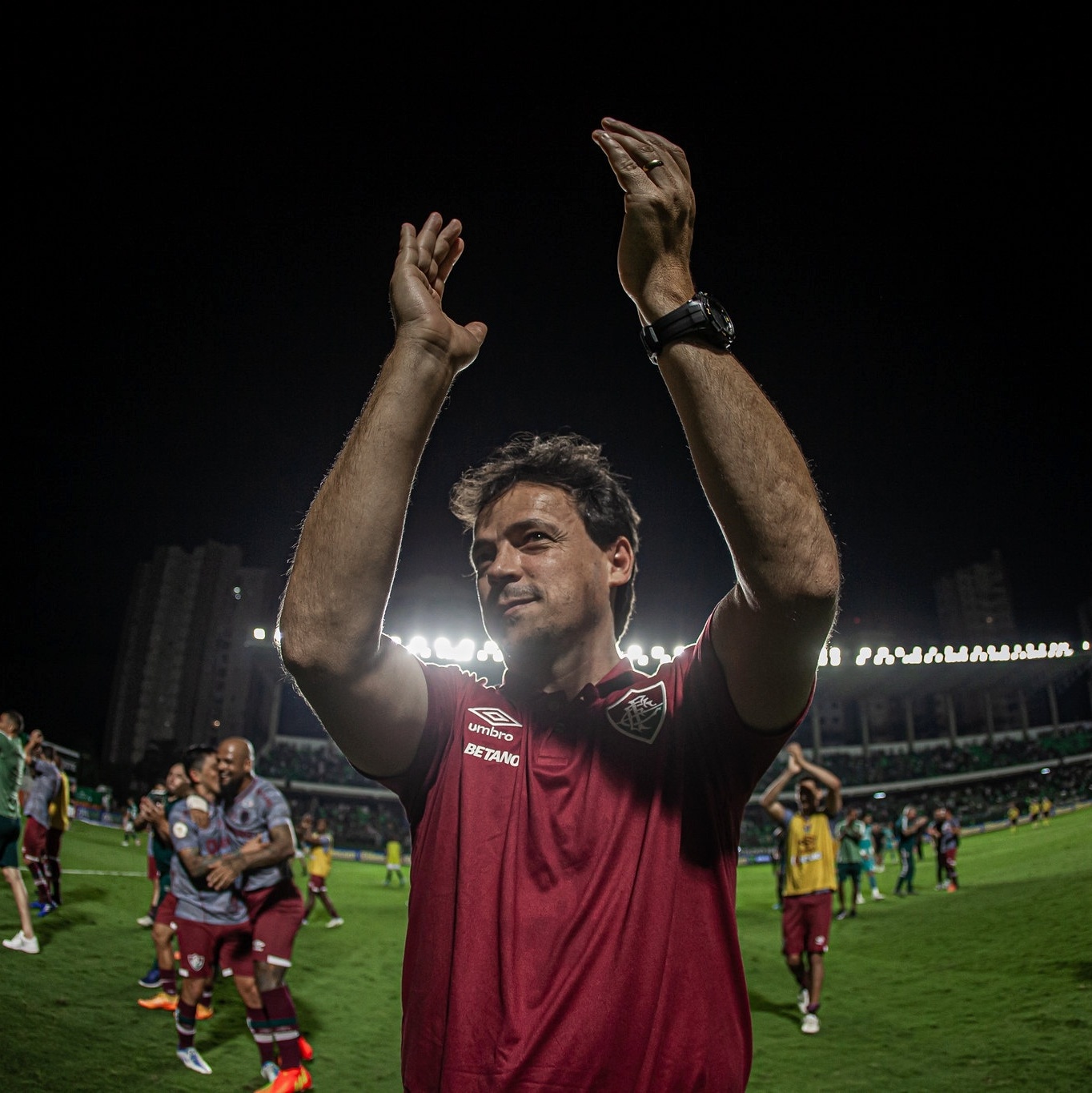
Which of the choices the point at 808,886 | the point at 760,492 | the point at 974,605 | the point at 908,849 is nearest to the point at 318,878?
the point at 808,886

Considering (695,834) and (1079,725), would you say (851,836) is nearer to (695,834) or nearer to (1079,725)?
(695,834)

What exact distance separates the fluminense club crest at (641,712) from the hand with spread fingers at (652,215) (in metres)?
0.93

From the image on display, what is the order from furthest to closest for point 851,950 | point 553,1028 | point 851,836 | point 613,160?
point 851,836 < point 851,950 < point 613,160 < point 553,1028

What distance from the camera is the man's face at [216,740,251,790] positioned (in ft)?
23.5

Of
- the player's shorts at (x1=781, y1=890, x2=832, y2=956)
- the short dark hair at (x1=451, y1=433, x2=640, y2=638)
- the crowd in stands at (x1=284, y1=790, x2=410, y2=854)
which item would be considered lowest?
the crowd in stands at (x1=284, y1=790, x2=410, y2=854)

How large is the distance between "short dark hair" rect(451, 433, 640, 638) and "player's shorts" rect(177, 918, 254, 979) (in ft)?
19.5

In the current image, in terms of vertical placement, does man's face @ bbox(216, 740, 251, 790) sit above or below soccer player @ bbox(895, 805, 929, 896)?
above

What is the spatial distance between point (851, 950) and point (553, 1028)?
1299 centimetres

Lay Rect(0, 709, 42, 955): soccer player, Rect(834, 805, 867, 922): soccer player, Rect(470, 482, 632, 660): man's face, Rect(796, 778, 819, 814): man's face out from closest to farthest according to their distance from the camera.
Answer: Rect(470, 482, 632, 660): man's face → Rect(0, 709, 42, 955): soccer player → Rect(796, 778, 819, 814): man's face → Rect(834, 805, 867, 922): soccer player

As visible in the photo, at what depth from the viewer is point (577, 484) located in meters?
2.32

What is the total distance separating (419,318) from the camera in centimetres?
175

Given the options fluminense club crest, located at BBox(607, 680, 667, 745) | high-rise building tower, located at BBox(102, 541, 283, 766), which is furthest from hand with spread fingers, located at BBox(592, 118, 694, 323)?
high-rise building tower, located at BBox(102, 541, 283, 766)

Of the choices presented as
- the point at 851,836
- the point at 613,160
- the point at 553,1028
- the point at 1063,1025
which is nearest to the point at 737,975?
the point at 553,1028

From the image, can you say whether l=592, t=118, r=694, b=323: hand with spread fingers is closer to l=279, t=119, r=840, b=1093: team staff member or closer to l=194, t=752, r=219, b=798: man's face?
l=279, t=119, r=840, b=1093: team staff member
